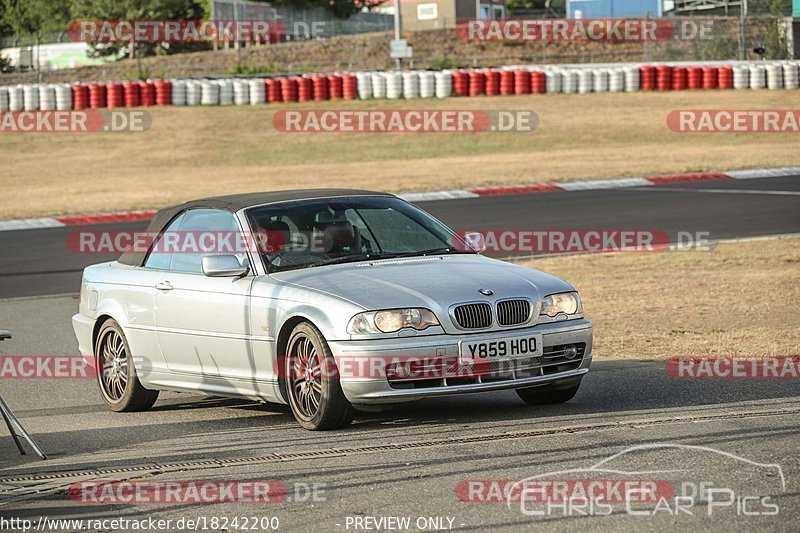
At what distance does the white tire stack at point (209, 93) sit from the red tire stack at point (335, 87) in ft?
13.1

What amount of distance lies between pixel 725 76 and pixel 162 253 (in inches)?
1563

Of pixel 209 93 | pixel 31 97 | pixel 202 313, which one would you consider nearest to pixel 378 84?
pixel 209 93

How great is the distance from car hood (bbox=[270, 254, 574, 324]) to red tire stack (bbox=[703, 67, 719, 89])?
39.7m

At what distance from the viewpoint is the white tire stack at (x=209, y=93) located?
→ 153ft

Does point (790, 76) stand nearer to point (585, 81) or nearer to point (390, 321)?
point (585, 81)

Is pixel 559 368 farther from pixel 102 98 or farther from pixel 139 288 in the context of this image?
pixel 102 98

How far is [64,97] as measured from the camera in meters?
44.6

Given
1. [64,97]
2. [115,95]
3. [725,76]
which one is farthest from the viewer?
[725,76]

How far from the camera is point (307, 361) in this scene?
7.71 metres

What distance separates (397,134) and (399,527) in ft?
125

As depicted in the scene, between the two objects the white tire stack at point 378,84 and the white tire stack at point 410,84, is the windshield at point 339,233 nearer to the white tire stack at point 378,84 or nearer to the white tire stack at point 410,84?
the white tire stack at point 410,84

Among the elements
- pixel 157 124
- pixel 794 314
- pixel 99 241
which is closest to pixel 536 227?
pixel 99 241

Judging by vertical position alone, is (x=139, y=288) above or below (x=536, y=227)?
above

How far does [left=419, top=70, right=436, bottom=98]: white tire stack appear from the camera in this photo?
46156 millimetres
